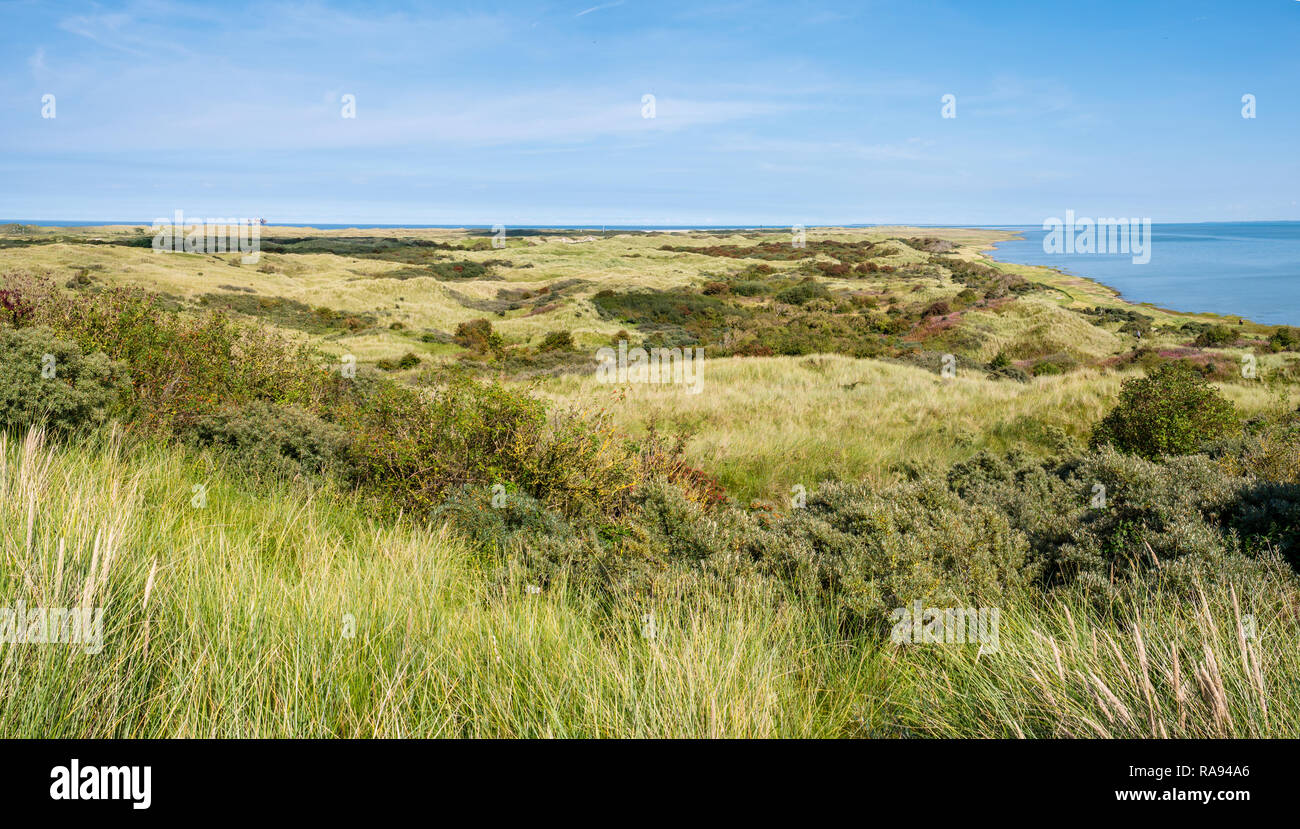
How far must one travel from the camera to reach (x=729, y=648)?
10.5ft

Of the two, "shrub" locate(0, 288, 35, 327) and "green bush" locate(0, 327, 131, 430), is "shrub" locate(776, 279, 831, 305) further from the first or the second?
"green bush" locate(0, 327, 131, 430)

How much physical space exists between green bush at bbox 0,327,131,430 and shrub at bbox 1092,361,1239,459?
1381cm

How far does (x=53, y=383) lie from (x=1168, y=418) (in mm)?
14960

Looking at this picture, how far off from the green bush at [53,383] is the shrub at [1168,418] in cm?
1381

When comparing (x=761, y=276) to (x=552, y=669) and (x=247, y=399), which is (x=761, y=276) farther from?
(x=552, y=669)

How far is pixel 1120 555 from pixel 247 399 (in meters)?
9.67

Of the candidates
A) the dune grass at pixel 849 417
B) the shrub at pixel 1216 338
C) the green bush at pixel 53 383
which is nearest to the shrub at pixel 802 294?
the shrub at pixel 1216 338

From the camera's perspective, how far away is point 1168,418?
11.7 metres

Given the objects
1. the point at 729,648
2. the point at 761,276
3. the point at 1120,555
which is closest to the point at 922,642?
the point at 729,648

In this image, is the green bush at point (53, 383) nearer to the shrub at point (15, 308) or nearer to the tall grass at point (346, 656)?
the shrub at point (15, 308)

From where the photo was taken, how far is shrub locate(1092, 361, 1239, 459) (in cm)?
1147

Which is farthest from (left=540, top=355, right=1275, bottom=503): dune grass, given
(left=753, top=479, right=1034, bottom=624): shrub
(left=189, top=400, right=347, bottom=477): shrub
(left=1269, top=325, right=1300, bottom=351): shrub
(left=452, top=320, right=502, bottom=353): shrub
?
(left=452, top=320, right=502, bottom=353): shrub

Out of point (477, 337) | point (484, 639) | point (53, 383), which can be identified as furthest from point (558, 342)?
point (484, 639)

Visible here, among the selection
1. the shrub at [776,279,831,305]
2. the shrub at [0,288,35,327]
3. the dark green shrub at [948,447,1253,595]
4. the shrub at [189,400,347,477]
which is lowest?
the dark green shrub at [948,447,1253,595]
